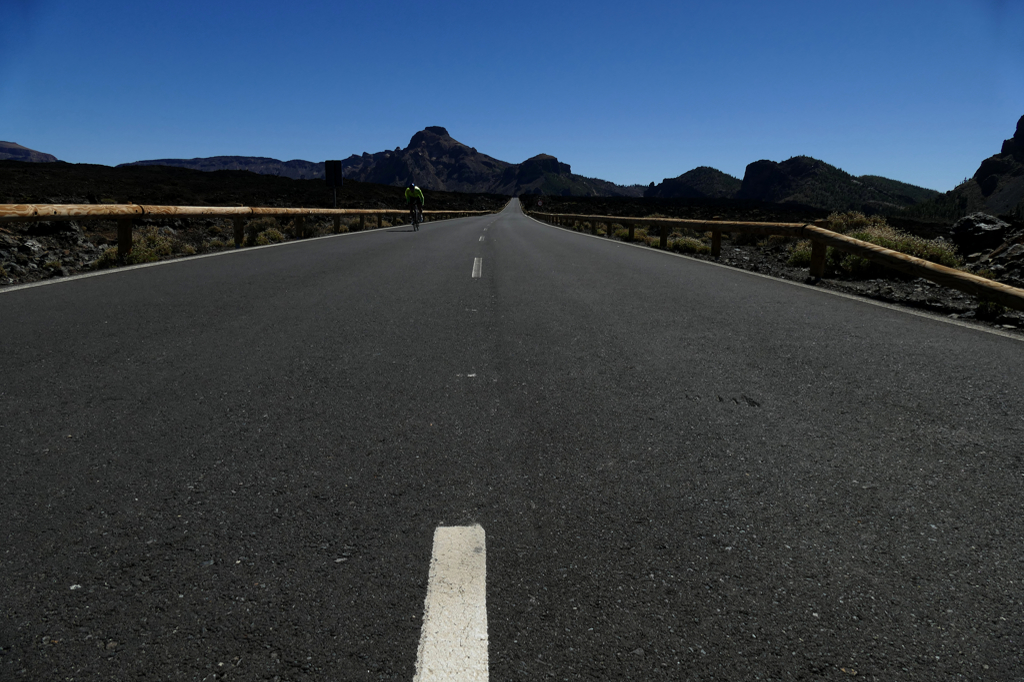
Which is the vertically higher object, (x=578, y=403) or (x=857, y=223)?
(x=857, y=223)

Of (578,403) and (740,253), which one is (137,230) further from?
(578,403)

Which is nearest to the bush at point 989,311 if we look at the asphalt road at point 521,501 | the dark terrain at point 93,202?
the asphalt road at point 521,501

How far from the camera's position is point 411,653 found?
187cm

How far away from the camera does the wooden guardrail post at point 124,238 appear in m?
11.3

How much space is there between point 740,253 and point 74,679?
1699cm

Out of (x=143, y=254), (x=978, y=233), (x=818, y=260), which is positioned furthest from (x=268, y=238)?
(x=978, y=233)

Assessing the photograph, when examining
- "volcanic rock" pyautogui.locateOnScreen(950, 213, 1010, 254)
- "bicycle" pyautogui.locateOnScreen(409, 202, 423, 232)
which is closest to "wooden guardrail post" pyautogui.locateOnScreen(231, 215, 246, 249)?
"bicycle" pyautogui.locateOnScreen(409, 202, 423, 232)

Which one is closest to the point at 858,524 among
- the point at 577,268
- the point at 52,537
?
the point at 52,537

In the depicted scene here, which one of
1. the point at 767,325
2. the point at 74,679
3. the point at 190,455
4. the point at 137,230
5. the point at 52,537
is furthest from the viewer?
the point at 137,230

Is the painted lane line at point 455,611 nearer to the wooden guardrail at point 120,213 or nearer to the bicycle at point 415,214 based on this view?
the wooden guardrail at point 120,213

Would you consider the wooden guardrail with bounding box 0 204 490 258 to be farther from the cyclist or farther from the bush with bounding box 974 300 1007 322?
the bush with bounding box 974 300 1007 322

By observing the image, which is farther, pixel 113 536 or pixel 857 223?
pixel 857 223

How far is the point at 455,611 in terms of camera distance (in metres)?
2.05

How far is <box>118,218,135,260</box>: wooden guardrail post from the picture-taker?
1130 centimetres
